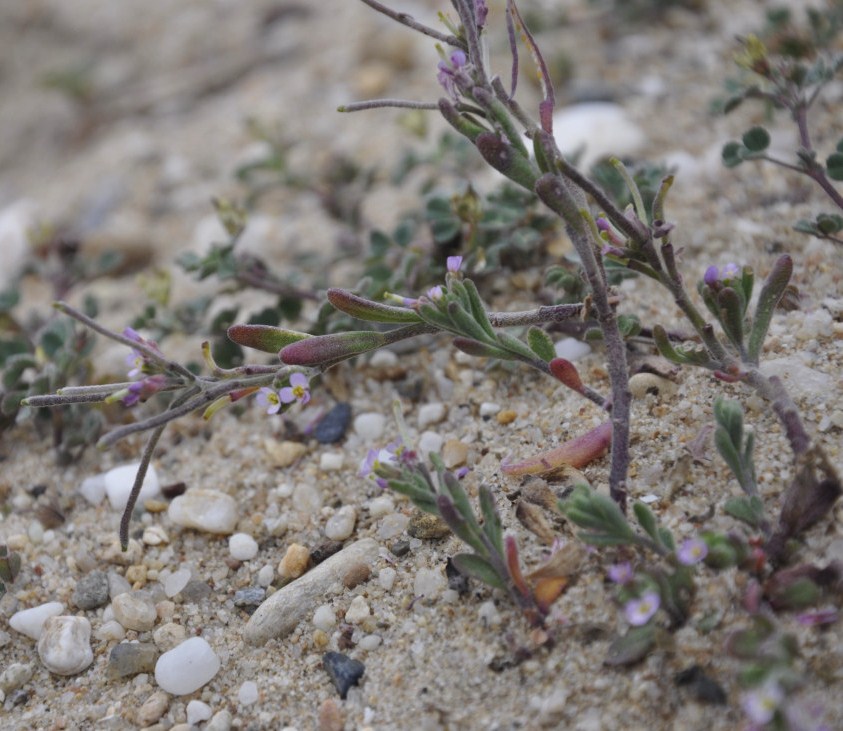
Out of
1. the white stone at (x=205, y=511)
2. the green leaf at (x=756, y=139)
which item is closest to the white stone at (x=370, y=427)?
the white stone at (x=205, y=511)

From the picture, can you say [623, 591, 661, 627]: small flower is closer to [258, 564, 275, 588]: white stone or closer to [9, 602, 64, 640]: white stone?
[258, 564, 275, 588]: white stone

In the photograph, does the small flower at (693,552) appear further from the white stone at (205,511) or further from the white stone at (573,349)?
the white stone at (205,511)

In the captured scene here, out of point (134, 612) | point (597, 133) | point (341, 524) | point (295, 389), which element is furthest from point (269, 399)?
point (597, 133)

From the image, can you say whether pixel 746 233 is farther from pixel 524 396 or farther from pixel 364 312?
pixel 364 312

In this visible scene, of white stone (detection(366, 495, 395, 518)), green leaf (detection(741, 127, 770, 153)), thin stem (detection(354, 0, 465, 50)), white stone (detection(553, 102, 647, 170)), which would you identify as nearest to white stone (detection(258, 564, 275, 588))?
white stone (detection(366, 495, 395, 518))

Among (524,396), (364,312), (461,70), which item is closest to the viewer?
(461,70)

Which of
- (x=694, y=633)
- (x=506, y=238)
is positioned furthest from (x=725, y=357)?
(x=506, y=238)
